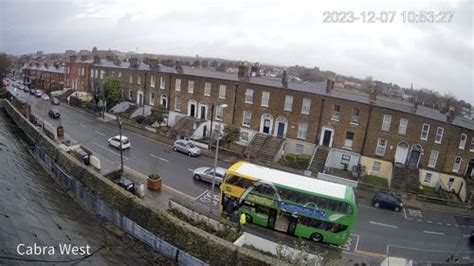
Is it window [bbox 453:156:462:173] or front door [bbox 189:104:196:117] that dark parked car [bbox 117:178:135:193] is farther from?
window [bbox 453:156:462:173]

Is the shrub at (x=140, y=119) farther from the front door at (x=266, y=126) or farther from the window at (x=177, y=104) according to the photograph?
the front door at (x=266, y=126)

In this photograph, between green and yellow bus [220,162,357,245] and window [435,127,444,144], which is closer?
green and yellow bus [220,162,357,245]

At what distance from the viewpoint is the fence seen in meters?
16.7

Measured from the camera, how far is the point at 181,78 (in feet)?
152

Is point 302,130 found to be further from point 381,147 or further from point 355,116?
Result: point 381,147

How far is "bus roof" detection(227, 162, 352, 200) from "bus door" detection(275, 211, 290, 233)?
2030 millimetres

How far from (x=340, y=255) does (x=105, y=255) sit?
1330 centimetres

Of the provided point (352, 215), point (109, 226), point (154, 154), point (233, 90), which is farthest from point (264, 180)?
point (233, 90)

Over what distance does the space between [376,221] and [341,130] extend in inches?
515

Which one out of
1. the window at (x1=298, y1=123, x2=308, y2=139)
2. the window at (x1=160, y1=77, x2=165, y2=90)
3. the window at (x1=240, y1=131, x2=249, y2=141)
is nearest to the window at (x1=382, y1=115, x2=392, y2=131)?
the window at (x1=298, y1=123, x2=308, y2=139)

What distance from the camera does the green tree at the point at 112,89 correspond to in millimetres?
52625

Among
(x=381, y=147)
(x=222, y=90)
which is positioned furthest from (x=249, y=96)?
(x=381, y=147)

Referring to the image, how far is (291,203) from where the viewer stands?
20.0 meters

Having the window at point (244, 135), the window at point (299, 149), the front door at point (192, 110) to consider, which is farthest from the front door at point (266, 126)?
the front door at point (192, 110)
